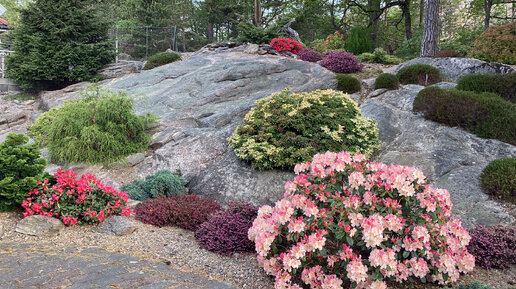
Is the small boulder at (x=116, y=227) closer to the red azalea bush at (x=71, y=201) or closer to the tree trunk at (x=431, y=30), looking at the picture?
the red azalea bush at (x=71, y=201)

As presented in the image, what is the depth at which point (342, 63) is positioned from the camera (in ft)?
39.0

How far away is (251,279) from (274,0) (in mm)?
23513

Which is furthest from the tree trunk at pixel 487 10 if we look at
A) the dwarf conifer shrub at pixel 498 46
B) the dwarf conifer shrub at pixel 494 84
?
the dwarf conifer shrub at pixel 494 84

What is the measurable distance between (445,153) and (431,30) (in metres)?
7.11

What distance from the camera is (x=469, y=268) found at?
3.30 metres

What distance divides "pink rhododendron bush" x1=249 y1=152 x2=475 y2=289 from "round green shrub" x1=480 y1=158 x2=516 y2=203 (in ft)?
7.23

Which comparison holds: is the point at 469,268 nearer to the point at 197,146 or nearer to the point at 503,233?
the point at 503,233

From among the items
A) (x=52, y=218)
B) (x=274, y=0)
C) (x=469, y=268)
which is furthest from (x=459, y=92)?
(x=274, y=0)

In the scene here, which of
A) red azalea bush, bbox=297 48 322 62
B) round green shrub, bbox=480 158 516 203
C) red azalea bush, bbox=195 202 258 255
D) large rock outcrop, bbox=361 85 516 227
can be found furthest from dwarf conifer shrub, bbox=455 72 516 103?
red azalea bush, bbox=297 48 322 62

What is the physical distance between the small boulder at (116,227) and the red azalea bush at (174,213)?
309 mm

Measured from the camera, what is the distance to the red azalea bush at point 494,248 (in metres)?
3.62

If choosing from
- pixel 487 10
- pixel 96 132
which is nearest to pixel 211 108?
pixel 96 132

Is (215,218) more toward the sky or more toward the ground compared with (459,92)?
more toward the ground

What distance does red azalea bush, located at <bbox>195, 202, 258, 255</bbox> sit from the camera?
4.08m
